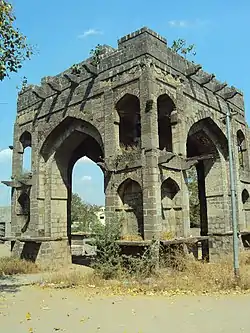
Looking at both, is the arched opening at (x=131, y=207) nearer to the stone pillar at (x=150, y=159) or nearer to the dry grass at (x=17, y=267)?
the stone pillar at (x=150, y=159)

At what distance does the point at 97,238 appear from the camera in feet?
37.0

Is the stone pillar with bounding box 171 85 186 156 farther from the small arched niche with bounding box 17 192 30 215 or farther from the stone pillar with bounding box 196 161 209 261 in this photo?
the small arched niche with bounding box 17 192 30 215

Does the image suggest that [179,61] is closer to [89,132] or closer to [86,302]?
[89,132]

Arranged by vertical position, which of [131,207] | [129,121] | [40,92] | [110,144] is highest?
[40,92]

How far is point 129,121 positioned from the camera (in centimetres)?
1432

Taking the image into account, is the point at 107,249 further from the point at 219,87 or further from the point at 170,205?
the point at 219,87

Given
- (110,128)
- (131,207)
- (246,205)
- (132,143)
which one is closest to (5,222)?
(132,143)

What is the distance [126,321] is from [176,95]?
28.3ft

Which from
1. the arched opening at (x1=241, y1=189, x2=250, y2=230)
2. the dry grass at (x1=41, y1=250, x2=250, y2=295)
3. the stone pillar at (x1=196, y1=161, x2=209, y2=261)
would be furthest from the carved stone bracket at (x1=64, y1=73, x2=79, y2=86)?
the arched opening at (x1=241, y1=189, x2=250, y2=230)

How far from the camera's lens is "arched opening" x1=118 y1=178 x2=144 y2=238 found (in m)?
11.8

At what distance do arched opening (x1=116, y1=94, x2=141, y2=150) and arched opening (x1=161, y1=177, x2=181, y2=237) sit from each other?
1764 mm

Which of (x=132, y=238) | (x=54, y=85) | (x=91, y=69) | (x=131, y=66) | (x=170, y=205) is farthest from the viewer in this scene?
(x=54, y=85)

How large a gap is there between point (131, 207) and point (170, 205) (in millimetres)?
1299

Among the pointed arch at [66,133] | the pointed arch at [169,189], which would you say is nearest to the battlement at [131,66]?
the pointed arch at [66,133]
